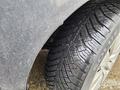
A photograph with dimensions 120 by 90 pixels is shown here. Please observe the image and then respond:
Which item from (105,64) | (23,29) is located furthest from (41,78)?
(23,29)

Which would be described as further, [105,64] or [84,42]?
[105,64]

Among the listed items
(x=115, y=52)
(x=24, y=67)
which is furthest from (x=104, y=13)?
→ (x=24, y=67)

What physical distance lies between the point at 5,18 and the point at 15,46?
0.17 meters

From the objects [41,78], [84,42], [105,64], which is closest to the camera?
[84,42]

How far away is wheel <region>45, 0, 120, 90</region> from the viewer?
186 centimetres

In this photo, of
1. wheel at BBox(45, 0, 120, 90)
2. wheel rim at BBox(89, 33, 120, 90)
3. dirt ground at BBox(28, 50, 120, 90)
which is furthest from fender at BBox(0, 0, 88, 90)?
dirt ground at BBox(28, 50, 120, 90)

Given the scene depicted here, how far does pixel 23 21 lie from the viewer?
141 centimetres

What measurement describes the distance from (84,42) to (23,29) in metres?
0.56

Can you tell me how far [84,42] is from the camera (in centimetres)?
187

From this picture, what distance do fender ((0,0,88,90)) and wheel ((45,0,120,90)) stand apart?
32 centimetres

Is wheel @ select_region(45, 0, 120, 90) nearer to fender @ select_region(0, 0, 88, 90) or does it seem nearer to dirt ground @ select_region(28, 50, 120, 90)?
fender @ select_region(0, 0, 88, 90)

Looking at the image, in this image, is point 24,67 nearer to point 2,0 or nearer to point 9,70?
point 9,70

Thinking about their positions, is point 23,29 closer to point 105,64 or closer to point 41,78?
point 105,64

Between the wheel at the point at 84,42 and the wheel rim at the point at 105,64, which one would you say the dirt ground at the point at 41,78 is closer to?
the wheel rim at the point at 105,64
